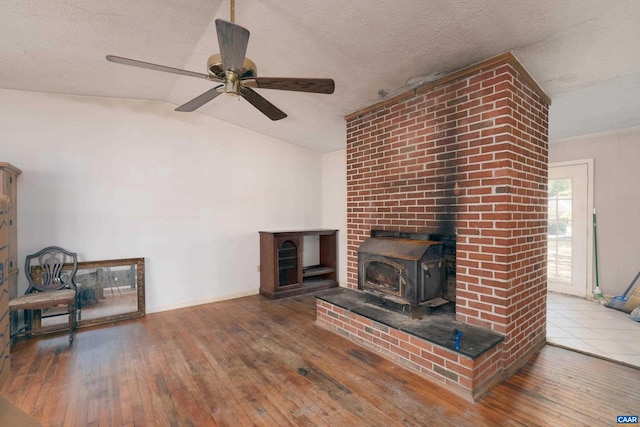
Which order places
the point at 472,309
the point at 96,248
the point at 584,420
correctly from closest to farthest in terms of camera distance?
the point at 584,420 → the point at 472,309 → the point at 96,248

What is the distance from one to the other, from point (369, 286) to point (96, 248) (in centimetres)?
327

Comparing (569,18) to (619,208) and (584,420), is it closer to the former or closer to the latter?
(584,420)

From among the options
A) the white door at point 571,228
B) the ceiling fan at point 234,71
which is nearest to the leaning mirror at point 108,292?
the ceiling fan at point 234,71

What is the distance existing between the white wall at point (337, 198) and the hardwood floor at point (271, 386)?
210 centimetres

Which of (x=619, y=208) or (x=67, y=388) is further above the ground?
(x=619, y=208)

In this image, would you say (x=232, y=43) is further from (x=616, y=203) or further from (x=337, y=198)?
(x=616, y=203)

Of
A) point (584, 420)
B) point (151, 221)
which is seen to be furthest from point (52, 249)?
point (584, 420)

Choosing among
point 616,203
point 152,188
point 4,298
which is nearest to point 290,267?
point 152,188

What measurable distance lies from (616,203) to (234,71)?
4928mm

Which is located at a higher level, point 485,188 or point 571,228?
point 485,188

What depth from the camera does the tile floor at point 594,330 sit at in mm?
2555

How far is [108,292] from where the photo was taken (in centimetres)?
347

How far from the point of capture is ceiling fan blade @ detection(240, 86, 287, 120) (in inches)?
81.4

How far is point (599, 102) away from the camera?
2.88 metres
